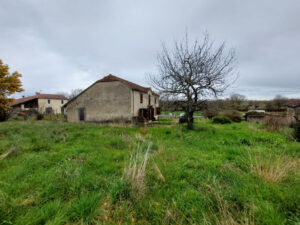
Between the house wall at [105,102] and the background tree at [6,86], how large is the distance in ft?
30.9

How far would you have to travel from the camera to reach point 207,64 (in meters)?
8.60

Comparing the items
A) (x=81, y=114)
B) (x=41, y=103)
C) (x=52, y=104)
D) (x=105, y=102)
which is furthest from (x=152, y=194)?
(x=52, y=104)

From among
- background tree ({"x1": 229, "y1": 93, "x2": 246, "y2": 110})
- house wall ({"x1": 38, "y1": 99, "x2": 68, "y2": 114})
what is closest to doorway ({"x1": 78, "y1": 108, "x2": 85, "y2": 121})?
house wall ({"x1": 38, "y1": 99, "x2": 68, "y2": 114})

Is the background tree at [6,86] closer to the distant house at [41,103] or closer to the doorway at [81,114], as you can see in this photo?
the doorway at [81,114]

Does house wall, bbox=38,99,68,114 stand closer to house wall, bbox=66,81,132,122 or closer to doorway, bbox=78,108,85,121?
doorway, bbox=78,108,85,121

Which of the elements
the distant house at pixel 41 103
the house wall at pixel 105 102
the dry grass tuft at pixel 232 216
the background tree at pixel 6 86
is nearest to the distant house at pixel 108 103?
the house wall at pixel 105 102

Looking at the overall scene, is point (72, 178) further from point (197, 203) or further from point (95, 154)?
point (197, 203)

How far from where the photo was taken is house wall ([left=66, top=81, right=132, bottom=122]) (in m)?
14.7

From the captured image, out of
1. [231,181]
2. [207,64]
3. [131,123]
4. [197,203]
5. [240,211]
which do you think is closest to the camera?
[240,211]

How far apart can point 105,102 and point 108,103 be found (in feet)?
1.56

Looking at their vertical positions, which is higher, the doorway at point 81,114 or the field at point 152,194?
the doorway at point 81,114

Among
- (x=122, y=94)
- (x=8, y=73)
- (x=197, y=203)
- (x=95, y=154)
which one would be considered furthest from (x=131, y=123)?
(x=8, y=73)

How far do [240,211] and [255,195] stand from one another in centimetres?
55

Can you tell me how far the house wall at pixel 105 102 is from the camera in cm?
1471
